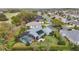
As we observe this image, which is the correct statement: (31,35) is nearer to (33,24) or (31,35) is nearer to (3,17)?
(33,24)

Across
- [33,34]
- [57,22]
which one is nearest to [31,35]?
[33,34]

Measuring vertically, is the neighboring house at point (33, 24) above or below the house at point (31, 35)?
above

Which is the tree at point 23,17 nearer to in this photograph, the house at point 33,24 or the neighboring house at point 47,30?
the house at point 33,24

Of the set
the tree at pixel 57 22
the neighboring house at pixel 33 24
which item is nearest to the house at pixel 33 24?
the neighboring house at pixel 33 24

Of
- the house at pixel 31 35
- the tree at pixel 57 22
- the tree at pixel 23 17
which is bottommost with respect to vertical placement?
the house at pixel 31 35

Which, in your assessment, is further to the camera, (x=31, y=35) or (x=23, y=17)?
(x=23, y=17)

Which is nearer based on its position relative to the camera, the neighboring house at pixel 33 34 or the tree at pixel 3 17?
the neighboring house at pixel 33 34

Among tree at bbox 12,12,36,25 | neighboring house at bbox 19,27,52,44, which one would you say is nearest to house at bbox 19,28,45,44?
neighboring house at bbox 19,27,52,44

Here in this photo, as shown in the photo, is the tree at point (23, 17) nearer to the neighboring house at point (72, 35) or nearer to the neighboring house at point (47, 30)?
the neighboring house at point (47, 30)
